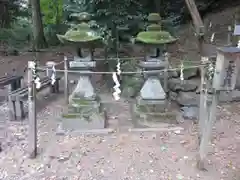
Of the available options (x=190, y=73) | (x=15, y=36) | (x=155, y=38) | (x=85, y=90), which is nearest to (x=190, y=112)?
(x=155, y=38)

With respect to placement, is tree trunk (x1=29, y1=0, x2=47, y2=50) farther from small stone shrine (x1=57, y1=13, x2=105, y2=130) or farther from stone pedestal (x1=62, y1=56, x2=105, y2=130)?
stone pedestal (x1=62, y1=56, x2=105, y2=130)

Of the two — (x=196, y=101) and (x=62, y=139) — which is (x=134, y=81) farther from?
(x=62, y=139)

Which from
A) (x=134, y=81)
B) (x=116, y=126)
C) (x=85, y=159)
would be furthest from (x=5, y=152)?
(x=134, y=81)

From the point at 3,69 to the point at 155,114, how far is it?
6.42 meters

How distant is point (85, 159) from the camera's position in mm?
3752

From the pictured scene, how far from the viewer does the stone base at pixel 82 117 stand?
4602mm

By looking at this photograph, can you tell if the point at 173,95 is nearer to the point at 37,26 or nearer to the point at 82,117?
the point at 82,117

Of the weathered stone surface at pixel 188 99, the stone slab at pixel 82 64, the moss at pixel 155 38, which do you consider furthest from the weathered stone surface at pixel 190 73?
the stone slab at pixel 82 64

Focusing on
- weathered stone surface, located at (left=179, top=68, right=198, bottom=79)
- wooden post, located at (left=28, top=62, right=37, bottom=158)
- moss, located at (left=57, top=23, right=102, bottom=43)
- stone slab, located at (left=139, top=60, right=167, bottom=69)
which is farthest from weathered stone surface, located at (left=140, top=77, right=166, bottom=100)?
weathered stone surface, located at (left=179, top=68, right=198, bottom=79)

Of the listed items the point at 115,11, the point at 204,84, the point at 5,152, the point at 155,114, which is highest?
the point at 115,11

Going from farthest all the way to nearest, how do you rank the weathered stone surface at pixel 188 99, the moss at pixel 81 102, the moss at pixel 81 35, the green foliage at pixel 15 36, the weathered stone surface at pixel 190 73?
the green foliage at pixel 15 36, the weathered stone surface at pixel 190 73, the weathered stone surface at pixel 188 99, the moss at pixel 81 102, the moss at pixel 81 35

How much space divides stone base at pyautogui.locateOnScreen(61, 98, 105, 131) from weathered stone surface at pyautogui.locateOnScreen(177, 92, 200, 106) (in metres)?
1.90

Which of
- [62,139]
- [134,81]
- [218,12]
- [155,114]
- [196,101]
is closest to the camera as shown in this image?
[62,139]

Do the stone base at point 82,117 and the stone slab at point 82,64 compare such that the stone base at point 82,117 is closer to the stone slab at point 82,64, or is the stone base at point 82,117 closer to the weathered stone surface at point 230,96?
the stone slab at point 82,64
